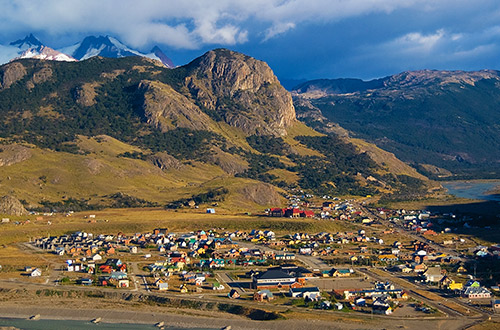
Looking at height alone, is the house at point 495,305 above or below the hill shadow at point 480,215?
below

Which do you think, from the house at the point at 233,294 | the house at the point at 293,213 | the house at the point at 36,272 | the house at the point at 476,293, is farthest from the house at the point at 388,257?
the house at the point at 293,213

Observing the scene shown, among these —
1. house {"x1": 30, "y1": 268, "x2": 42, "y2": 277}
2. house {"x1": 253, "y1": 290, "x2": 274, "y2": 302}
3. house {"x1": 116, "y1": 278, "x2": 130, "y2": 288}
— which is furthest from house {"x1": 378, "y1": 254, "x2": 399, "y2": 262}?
house {"x1": 30, "y1": 268, "x2": 42, "y2": 277}

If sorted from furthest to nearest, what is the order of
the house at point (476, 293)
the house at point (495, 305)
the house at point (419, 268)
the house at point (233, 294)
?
1. the house at point (419, 268)
2. the house at point (476, 293)
3. the house at point (233, 294)
4. the house at point (495, 305)

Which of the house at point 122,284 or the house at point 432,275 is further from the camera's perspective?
the house at point 432,275

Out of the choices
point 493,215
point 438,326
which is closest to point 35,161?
point 493,215

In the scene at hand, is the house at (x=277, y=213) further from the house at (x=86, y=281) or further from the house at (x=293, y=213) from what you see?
the house at (x=86, y=281)

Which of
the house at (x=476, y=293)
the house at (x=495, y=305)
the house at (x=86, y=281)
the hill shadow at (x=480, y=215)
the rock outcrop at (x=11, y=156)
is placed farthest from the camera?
the rock outcrop at (x=11, y=156)
